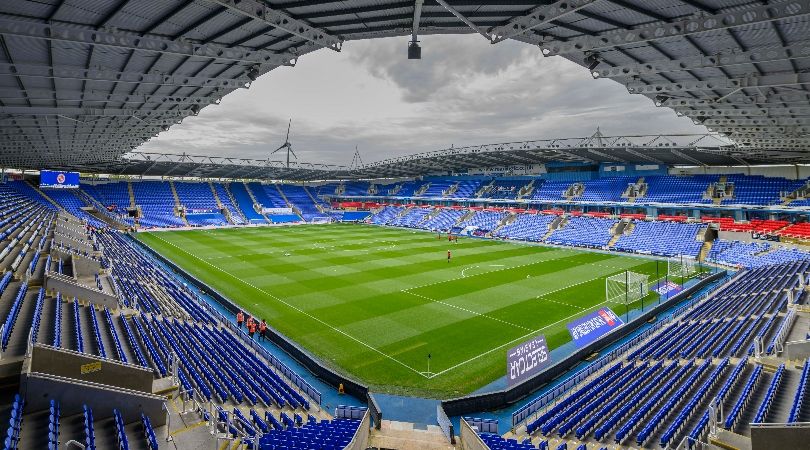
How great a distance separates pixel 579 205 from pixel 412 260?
94.9ft

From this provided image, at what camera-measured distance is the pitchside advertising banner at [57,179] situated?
1884 inches

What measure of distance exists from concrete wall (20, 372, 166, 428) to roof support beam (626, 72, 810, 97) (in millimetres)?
16776

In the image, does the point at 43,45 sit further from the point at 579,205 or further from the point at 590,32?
the point at 579,205

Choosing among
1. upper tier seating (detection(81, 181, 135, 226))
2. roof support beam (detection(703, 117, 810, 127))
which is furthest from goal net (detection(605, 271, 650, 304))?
upper tier seating (detection(81, 181, 135, 226))

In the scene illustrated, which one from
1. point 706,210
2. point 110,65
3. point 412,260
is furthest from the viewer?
point 706,210

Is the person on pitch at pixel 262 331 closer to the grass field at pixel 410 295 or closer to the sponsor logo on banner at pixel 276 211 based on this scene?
the grass field at pixel 410 295

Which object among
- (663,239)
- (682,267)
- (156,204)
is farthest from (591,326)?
(156,204)

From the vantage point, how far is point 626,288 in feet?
80.2

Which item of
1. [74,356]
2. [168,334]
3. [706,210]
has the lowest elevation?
[168,334]

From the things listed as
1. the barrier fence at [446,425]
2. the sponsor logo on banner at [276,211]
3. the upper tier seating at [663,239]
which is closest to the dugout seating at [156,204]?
the sponsor logo on banner at [276,211]

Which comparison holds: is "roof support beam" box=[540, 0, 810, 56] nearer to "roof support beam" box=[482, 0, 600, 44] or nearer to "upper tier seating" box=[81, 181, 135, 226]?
"roof support beam" box=[482, 0, 600, 44]

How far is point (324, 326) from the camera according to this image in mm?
20578

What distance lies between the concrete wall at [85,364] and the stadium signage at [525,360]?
9891 millimetres

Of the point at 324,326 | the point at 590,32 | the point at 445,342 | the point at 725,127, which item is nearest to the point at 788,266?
the point at 725,127
